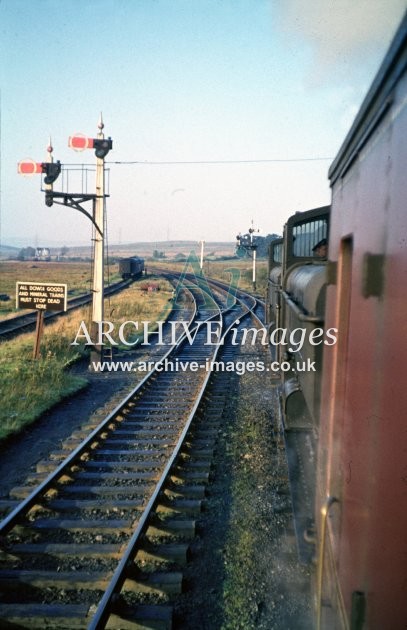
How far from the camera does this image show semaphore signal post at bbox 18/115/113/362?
37.3 ft

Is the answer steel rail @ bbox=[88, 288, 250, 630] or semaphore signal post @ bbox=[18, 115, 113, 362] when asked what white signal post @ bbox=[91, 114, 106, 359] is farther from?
steel rail @ bbox=[88, 288, 250, 630]

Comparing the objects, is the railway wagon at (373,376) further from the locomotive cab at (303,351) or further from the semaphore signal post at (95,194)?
the semaphore signal post at (95,194)

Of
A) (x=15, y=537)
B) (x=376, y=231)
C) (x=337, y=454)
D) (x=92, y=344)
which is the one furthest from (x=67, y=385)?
(x=376, y=231)

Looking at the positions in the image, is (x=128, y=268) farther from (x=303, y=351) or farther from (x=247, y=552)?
(x=247, y=552)

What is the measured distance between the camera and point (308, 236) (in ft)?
26.2

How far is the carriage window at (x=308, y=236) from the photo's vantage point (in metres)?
7.98

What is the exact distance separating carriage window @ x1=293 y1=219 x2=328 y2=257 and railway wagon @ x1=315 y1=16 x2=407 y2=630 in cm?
527

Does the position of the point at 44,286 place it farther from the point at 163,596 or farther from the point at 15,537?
the point at 163,596

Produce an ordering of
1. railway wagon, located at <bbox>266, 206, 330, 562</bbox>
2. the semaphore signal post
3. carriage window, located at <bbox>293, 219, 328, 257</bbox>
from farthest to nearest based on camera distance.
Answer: the semaphore signal post
carriage window, located at <bbox>293, 219, 328, 257</bbox>
railway wagon, located at <bbox>266, 206, 330, 562</bbox>

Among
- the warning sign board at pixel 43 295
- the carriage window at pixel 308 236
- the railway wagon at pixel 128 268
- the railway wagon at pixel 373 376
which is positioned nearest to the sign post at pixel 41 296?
the warning sign board at pixel 43 295

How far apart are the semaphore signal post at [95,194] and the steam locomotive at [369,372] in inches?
350

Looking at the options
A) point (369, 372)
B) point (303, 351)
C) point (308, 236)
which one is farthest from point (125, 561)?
point (308, 236)

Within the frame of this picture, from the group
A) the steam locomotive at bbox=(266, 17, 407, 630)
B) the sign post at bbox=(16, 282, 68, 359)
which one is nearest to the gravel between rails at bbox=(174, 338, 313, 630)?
the steam locomotive at bbox=(266, 17, 407, 630)

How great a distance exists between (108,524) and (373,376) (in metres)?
3.79
